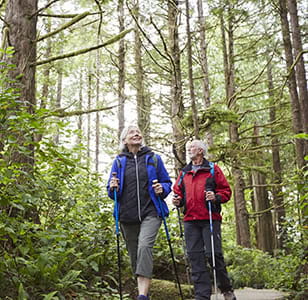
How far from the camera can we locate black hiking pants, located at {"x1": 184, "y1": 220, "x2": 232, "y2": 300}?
5.34 m

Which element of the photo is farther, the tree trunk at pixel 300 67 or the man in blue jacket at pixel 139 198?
the tree trunk at pixel 300 67

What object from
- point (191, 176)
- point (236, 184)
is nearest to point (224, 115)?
point (191, 176)

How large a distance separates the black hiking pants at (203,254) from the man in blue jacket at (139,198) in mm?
890

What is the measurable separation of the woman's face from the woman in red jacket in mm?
1039

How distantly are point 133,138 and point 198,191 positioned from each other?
1.33 meters

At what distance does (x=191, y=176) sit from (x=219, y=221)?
80cm

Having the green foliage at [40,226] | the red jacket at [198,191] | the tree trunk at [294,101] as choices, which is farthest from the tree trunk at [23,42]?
the tree trunk at [294,101]

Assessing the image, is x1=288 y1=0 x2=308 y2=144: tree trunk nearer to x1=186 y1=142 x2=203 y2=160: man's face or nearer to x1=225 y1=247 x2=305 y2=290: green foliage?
x1=225 y1=247 x2=305 y2=290: green foliage

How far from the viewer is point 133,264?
192 inches

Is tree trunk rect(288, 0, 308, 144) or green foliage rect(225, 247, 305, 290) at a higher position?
tree trunk rect(288, 0, 308, 144)

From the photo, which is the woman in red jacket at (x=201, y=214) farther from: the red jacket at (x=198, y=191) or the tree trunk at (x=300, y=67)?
the tree trunk at (x=300, y=67)

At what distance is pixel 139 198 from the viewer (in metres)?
4.83

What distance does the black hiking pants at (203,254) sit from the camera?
210 inches

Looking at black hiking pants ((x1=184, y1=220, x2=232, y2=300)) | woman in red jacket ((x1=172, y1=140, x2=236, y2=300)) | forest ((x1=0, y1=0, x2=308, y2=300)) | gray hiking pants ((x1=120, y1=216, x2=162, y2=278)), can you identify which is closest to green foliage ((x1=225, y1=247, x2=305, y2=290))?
forest ((x1=0, y1=0, x2=308, y2=300))
